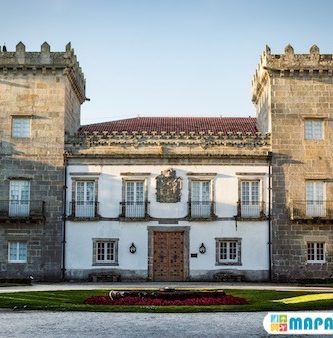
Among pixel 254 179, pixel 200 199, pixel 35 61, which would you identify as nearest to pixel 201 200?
pixel 200 199

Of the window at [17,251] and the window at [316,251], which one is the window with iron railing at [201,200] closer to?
the window at [316,251]

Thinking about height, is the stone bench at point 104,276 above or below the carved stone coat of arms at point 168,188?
below

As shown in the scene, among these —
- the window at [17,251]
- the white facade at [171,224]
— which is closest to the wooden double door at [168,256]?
the white facade at [171,224]

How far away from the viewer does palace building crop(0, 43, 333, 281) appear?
3484 cm

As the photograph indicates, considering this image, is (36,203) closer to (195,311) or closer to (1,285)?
(1,285)

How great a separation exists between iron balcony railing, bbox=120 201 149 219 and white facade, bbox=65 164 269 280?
0.67 ft

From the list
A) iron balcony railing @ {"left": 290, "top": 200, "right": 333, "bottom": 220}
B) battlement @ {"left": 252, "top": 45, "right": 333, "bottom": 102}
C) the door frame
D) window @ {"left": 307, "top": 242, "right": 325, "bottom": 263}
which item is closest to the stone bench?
the door frame

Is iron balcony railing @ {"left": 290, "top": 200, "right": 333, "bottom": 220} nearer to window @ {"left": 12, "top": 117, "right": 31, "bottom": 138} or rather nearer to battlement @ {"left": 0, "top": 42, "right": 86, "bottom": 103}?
battlement @ {"left": 0, "top": 42, "right": 86, "bottom": 103}

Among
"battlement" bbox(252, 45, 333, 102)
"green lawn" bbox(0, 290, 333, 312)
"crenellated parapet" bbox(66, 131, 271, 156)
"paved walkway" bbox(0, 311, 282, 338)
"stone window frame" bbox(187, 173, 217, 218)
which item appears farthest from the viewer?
"battlement" bbox(252, 45, 333, 102)

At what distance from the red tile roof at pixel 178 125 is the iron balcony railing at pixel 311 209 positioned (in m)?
5.71

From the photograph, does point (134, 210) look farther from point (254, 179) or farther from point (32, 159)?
point (254, 179)

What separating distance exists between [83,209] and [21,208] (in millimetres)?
3078

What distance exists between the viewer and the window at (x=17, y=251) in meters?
34.9

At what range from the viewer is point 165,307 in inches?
766
